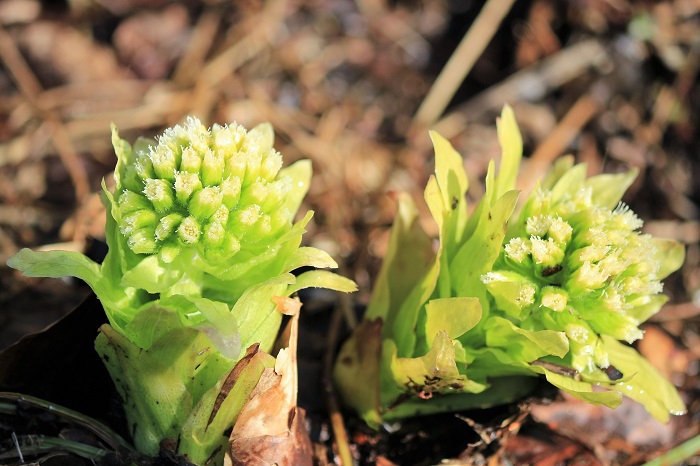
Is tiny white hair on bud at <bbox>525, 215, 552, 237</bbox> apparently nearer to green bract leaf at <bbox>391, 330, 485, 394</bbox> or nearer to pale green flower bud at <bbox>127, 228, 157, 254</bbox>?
green bract leaf at <bbox>391, 330, 485, 394</bbox>

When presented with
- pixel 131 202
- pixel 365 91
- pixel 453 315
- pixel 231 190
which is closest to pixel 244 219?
pixel 231 190

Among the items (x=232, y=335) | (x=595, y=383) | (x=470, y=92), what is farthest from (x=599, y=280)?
(x=470, y=92)

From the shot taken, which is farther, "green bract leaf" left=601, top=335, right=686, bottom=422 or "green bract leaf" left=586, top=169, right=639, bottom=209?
"green bract leaf" left=586, top=169, right=639, bottom=209

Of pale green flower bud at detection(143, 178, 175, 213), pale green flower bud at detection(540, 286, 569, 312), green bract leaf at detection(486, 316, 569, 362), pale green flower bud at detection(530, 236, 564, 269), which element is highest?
pale green flower bud at detection(143, 178, 175, 213)

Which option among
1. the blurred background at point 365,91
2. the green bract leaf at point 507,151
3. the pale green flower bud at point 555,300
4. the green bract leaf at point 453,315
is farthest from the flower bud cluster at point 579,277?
the blurred background at point 365,91

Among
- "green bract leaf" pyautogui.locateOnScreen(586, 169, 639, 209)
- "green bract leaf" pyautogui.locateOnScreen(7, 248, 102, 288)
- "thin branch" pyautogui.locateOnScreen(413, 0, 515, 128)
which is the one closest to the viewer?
"green bract leaf" pyautogui.locateOnScreen(7, 248, 102, 288)

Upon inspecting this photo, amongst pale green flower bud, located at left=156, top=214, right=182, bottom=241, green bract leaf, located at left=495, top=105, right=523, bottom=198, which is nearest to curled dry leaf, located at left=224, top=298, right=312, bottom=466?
pale green flower bud, located at left=156, top=214, right=182, bottom=241

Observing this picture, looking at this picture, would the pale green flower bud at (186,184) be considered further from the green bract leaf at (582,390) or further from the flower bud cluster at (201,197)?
the green bract leaf at (582,390)
